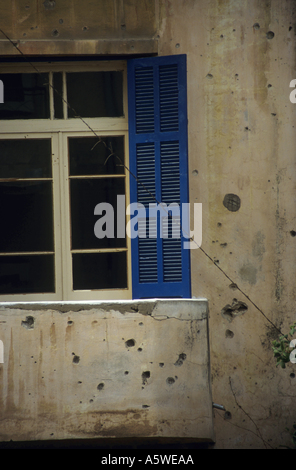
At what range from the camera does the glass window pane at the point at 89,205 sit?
3180 millimetres

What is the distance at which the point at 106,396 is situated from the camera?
2.91 metres

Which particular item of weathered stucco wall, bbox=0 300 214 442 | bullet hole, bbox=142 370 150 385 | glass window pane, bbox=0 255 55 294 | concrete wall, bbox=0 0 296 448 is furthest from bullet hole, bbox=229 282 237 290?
glass window pane, bbox=0 255 55 294

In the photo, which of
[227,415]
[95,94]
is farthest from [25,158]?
[227,415]

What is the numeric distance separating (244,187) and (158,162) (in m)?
0.65

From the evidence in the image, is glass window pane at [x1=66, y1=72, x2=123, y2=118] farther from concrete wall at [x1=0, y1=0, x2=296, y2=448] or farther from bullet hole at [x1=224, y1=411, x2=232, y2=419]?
bullet hole at [x1=224, y1=411, x2=232, y2=419]

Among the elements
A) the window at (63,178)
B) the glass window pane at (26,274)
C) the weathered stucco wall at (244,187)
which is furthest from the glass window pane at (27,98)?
the glass window pane at (26,274)

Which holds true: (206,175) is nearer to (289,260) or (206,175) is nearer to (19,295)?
(289,260)

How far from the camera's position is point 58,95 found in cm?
315

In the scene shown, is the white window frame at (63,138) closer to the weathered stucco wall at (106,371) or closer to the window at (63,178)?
the window at (63,178)

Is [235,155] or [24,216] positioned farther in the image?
[24,216]

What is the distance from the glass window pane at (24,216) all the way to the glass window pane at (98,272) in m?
0.28

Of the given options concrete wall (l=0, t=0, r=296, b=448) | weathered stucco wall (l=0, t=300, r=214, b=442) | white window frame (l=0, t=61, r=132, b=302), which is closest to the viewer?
weathered stucco wall (l=0, t=300, r=214, b=442)

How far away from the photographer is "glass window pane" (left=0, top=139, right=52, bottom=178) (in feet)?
10.4

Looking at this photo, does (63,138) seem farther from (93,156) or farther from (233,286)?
(233,286)
